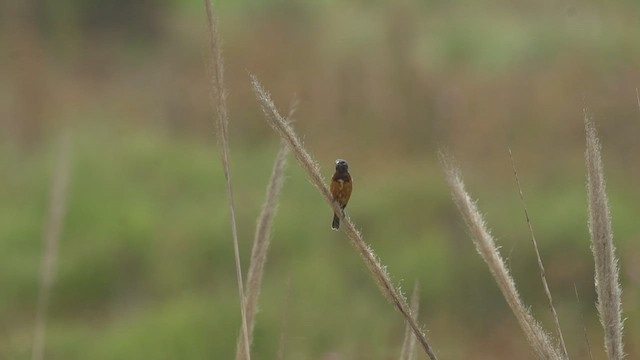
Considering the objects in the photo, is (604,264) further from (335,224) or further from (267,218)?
(335,224)

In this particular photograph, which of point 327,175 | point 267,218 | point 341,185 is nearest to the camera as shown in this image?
point 267,218

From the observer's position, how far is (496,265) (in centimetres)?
91

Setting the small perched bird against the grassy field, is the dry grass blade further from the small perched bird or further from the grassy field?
the grassy field

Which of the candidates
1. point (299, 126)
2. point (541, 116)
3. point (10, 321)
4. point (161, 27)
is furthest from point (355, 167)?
point (161, 27)

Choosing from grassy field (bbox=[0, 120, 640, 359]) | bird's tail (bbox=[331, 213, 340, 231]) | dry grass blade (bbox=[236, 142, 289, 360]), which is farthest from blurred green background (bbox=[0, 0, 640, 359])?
dry grass blade (bbox=[236, 142, 289, 360])

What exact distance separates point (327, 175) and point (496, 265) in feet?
16.9

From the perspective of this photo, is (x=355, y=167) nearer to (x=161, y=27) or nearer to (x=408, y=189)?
(x=408, y=189)

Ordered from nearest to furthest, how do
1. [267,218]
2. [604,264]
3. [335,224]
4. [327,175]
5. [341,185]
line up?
[604,264]
[267,218]
[341,185]
[335,224]
[327,175]

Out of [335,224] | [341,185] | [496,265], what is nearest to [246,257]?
[335,224]

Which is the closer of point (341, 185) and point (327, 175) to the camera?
point (341, 185)

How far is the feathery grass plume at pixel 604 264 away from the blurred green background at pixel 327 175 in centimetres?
261

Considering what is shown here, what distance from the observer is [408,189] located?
19.9 feet

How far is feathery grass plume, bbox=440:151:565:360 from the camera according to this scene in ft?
2.99

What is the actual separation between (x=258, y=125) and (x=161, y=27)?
12.7 feet
